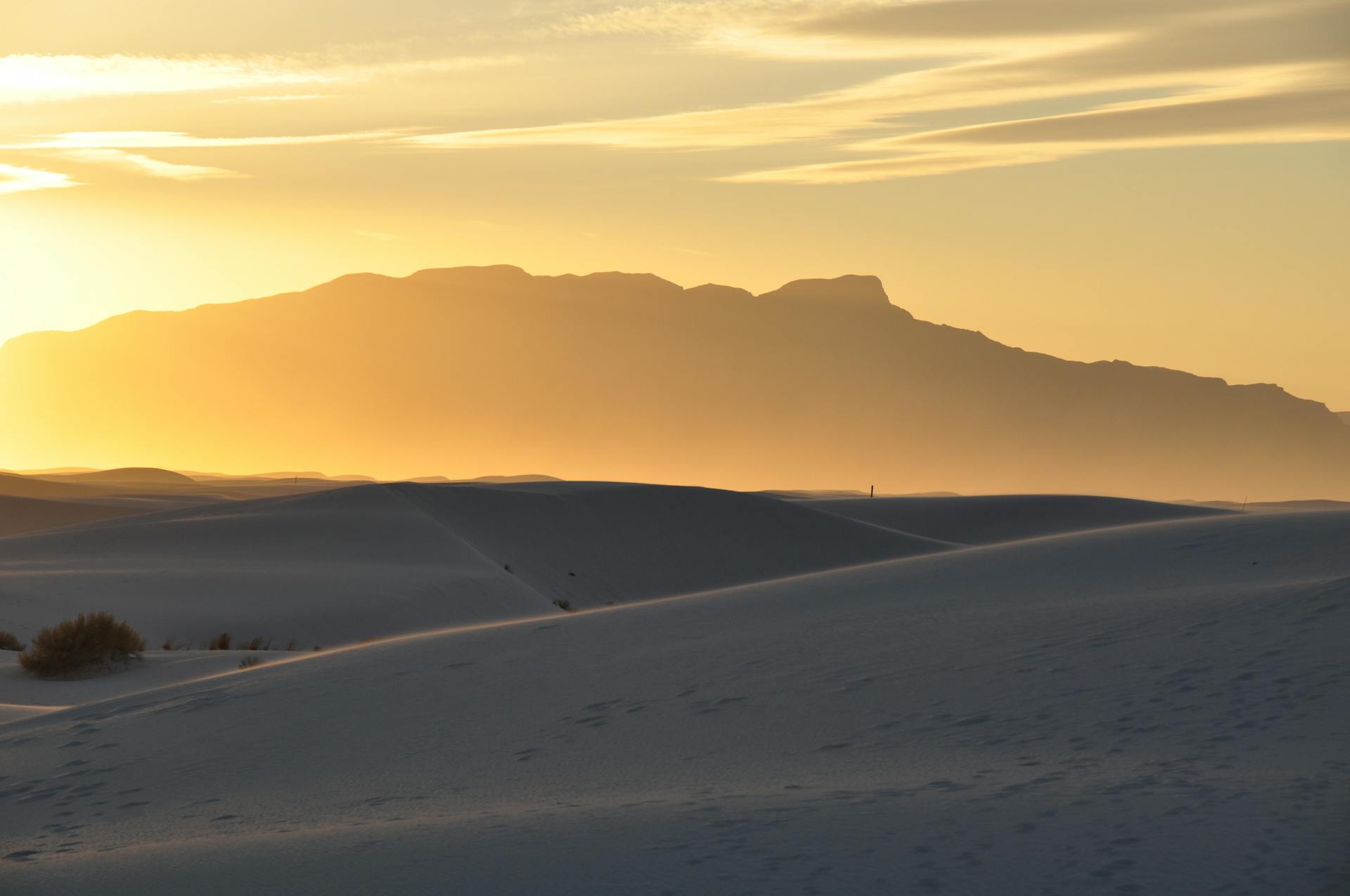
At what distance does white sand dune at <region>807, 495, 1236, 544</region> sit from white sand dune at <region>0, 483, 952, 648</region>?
5.72 metres

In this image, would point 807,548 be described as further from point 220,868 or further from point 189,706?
point 220,868

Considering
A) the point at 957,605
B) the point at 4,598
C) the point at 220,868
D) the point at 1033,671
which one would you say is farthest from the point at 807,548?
the point at 220,868

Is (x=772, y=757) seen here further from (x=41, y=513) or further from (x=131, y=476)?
(x=131, y=476)

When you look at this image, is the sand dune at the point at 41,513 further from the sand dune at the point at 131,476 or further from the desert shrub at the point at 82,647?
the sand dune at the point at 131,476

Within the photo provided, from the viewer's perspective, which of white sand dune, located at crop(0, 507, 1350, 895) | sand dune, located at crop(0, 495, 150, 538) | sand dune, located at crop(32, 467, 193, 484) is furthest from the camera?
sand dune, located at crop(32, 467, 193, 484)

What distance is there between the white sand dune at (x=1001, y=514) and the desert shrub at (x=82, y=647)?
1225 inches

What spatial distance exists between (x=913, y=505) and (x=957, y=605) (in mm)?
41746

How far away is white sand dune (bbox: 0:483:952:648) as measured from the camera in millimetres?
21906

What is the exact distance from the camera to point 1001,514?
156ft

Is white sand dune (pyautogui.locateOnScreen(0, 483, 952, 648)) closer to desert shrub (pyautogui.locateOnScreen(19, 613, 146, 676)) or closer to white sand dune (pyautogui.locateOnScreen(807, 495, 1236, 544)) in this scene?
desert shrub (pyautogui.locateOnScreen(19, 613, 146, 676))

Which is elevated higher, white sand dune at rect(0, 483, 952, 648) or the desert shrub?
white sand dune at rect(0, 483, 952, 648)

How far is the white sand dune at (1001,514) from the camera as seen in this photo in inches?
1729

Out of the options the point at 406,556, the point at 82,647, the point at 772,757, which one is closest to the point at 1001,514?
the point at 406,556

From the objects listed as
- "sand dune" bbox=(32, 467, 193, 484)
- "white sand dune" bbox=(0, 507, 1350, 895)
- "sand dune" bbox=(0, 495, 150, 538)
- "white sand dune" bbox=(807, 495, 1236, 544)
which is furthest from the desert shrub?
"sand dune" bbox=(32, 467, 193, 484)
